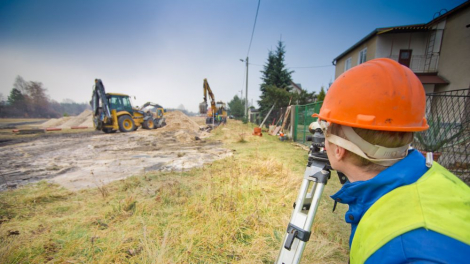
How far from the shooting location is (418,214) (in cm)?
57

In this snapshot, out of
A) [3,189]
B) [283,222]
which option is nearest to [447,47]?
[283,222]

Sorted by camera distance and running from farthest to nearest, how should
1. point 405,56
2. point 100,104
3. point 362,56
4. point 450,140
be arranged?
point 362,56 < point 100,104 < point 405,56 < point 450,140

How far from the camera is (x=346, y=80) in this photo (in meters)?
0.98

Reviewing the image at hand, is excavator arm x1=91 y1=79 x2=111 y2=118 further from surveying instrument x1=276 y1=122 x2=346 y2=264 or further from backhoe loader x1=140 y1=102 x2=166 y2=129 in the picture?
surveying instrument x1=276 y1=122 x2=346 y2=264

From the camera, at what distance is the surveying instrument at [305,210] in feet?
3.23

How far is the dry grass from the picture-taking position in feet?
6.28

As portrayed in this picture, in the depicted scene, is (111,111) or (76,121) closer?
(111,111)

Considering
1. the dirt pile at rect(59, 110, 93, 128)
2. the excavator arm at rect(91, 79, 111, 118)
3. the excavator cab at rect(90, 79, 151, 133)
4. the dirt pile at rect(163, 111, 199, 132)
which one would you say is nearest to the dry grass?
the excavator arm at rect(91, 79, 111, 118)

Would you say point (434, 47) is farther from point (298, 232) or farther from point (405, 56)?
point (298, 232)

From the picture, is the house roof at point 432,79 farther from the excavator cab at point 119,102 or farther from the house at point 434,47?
the excavator cab at point 119,102

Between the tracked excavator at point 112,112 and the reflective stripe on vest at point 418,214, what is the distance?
15.4 meters

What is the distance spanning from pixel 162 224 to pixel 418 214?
8.89ft

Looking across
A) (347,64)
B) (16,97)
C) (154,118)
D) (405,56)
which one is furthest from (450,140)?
(16,97)

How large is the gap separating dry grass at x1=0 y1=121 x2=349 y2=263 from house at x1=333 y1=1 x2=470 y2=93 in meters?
13.4
